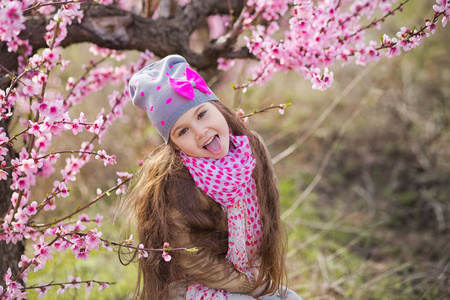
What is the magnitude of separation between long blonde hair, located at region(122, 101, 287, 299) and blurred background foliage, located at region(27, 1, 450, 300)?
0.84 metres

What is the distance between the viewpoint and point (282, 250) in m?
1.96

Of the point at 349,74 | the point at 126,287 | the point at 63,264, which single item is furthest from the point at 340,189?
the point at 63,264

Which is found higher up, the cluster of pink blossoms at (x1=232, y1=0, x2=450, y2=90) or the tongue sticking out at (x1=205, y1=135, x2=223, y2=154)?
the cluster of pink blossoms at (x1=232, y1=0, x2=450, y2=90)

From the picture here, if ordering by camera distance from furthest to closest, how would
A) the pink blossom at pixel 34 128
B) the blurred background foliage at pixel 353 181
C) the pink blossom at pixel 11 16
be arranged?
the blurred background foliage at pixel 353 181 → the pink blossom at pixel 34 128 → the pink blossom at pixel 11 16

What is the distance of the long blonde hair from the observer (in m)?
1.79

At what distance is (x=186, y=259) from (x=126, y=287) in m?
1.60

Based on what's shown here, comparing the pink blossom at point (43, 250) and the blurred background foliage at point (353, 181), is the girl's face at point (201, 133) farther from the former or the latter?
the blurred background foliage at point (353, 181)

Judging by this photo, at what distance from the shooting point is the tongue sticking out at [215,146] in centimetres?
168

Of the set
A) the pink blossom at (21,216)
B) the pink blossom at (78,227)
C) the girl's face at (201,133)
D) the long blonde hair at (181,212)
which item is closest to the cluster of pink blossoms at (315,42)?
the long blonde hair at (181,212)

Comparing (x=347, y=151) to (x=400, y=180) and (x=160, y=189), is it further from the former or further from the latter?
(x=160, y=189)

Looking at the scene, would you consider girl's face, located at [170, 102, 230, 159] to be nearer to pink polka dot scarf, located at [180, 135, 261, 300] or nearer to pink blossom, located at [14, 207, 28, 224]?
pink polka dot scarf, located at [180, 135, 261, 300]

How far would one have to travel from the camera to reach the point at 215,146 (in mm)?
Answer: 1680

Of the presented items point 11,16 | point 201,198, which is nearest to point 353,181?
point 201,198

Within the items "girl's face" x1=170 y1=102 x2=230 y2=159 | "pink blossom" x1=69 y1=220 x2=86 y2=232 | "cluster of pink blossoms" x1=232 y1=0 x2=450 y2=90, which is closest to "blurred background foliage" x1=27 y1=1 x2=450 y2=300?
"cluster of pink blossoms" x1=232 y1=0 x2=450 y2=90
